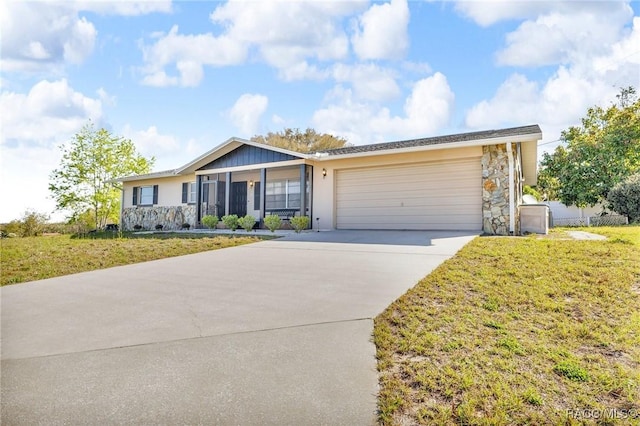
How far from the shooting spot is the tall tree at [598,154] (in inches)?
768

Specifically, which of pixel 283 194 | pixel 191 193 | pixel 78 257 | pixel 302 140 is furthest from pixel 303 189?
pixel 302 140

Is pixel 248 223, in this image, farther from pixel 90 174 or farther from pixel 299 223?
pixel 90 174

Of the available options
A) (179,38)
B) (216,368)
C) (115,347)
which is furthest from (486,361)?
(179,38)

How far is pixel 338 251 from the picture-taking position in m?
7.61

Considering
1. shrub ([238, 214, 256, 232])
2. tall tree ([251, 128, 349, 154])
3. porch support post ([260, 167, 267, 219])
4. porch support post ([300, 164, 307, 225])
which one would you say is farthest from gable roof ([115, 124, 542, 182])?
tall tree ([251, 128, 349, 154])

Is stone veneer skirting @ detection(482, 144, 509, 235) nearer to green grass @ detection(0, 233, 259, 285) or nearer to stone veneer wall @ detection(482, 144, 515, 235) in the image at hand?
stone veneer wall @ detection(482, 144, 515, 235)

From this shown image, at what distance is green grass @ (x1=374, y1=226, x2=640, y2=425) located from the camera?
7.10 ft

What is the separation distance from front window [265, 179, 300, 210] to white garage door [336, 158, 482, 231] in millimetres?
2039

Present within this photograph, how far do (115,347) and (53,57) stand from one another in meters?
5.85

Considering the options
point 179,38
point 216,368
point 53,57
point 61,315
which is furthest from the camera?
point 179,38

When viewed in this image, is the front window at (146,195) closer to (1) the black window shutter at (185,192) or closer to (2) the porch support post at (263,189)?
(1) the black window shutter at (185,192)

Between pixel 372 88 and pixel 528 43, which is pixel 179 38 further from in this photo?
pixel 528 43

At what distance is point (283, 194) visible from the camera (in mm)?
14680

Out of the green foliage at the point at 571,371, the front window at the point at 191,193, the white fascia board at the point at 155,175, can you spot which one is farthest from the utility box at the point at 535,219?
the white fascia board at the point at 155,175
